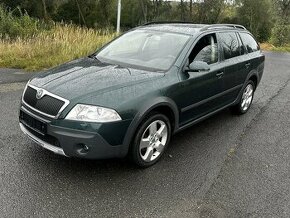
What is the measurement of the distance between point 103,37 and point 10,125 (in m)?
7.99

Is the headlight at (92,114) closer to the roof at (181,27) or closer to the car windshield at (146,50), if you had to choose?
the car windshield at (146,50)

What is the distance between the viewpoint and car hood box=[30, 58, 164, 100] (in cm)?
381

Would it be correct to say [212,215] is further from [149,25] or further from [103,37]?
[103,37]

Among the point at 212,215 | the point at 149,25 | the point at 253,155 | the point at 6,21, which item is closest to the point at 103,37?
the point at 6,21

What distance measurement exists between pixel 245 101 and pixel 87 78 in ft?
11.8

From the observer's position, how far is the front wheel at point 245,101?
6.43 metres

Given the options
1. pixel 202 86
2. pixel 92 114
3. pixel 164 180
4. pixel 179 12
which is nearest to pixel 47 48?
pixel 202 86

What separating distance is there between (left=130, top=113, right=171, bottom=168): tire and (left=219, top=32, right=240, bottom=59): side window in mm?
1882

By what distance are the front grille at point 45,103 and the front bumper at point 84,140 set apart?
116 millimetres

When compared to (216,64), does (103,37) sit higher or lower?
lower

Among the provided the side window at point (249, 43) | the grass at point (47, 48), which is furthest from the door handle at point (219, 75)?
the grass at point (47, 48)

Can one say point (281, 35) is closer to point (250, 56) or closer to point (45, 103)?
point (250, 56)

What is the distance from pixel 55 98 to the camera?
3.72m

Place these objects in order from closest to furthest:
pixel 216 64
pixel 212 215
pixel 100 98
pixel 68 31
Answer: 1. pixel 212 215
2. pixel 100 98
3. pixel 216 64
4. pixel 68 31
